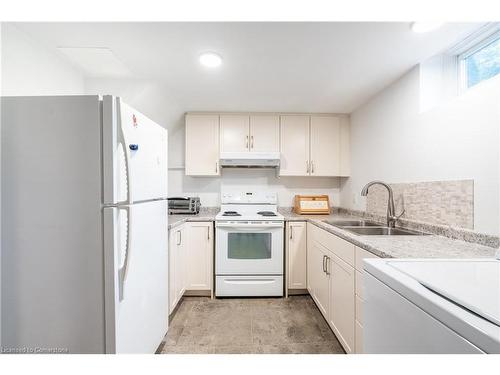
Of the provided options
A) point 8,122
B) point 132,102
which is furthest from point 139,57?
point 8,122

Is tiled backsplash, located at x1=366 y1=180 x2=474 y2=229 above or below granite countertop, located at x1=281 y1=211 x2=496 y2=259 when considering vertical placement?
above

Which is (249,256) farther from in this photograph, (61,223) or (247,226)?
(61,223)

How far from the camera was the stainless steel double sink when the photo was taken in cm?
172

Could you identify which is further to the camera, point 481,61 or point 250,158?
point 250,158

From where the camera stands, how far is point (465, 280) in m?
0.70

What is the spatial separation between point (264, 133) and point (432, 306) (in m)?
2.54

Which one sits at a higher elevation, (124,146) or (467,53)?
(467,53)

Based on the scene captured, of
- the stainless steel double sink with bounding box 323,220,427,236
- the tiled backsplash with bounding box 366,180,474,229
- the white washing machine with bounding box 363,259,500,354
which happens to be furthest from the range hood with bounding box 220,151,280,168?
the white washing machine with bounding box 363,259,500,354

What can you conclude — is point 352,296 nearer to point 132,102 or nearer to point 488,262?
point 488,262

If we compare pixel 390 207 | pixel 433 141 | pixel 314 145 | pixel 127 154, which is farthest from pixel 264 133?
pixel 127 154

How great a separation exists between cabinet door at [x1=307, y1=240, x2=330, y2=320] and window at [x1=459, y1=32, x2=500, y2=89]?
161 cm

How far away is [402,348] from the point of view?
67 cm

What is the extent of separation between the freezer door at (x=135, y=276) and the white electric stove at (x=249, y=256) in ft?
2.86

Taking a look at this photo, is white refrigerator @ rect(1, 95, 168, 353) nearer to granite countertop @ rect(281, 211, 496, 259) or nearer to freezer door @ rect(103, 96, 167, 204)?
freezer door @ rect(103, 96, 167, 204)
